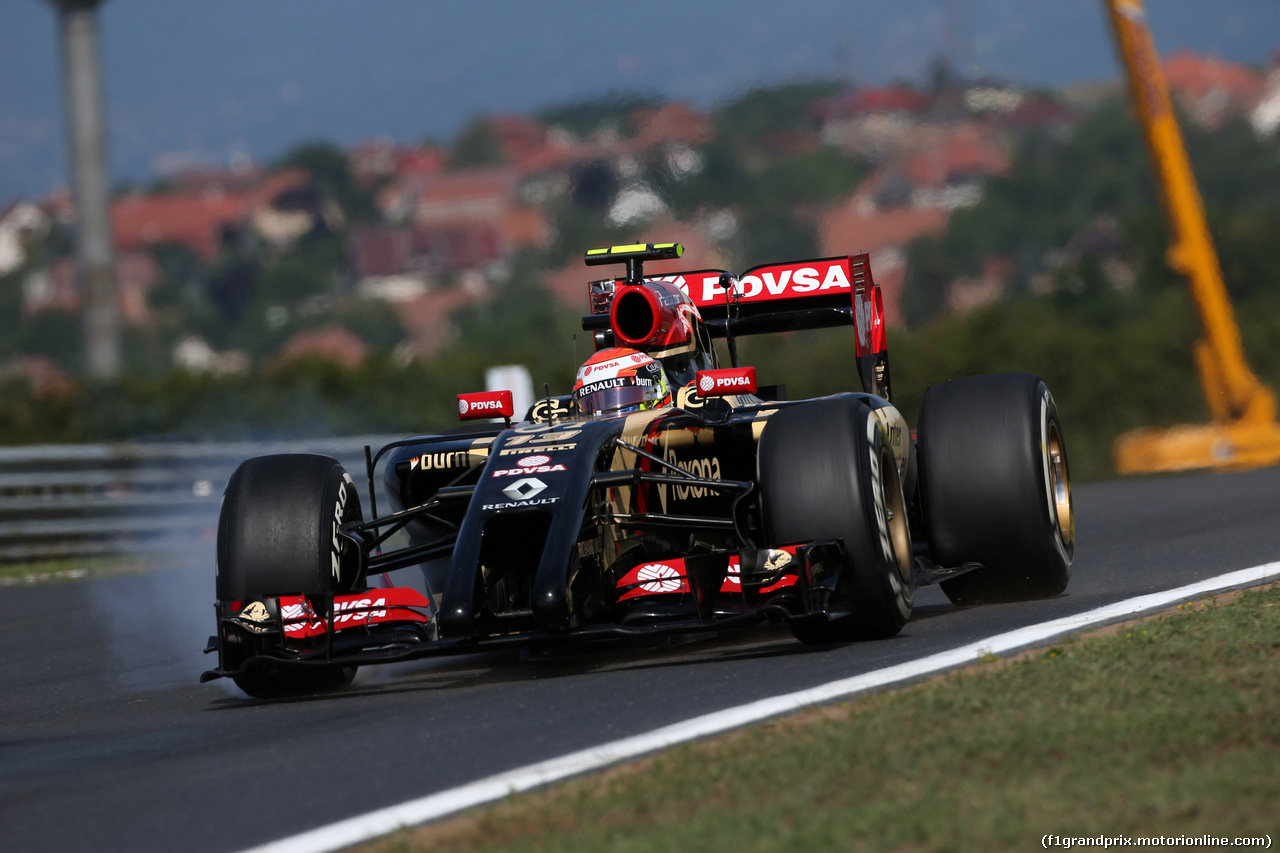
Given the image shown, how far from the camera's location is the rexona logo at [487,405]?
28.4 feet

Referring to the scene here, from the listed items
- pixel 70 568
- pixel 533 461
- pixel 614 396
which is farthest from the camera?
pixel 70 568

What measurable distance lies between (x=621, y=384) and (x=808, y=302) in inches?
86.9

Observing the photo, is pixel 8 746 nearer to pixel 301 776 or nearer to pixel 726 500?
pixel 301 776

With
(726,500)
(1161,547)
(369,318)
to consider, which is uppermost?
(369,318)

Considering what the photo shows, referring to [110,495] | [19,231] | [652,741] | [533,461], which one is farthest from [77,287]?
[652,741]

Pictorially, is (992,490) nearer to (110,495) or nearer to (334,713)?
(334,713)

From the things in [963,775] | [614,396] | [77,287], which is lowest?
[963,775]

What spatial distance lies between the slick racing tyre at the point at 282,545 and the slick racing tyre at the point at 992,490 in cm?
279

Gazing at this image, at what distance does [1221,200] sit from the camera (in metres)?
39.5

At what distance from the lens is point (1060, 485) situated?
28.0 feet

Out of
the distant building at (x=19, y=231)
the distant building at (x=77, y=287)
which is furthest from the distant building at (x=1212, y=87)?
the distant building at (x=19, y=231)

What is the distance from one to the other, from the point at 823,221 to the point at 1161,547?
14446 millimetres

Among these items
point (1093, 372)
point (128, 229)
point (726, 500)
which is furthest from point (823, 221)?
point (128, 229)

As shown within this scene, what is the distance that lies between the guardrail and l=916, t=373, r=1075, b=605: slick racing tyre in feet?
29.6
